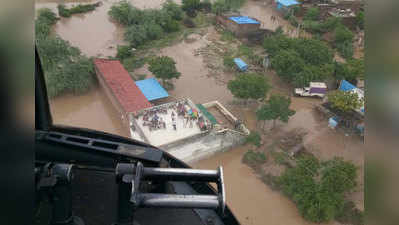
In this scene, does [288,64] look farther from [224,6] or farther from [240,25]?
[224,6]

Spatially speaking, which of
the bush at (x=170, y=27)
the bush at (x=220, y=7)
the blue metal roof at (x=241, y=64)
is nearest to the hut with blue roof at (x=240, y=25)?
the bush at (x=220, y=7)

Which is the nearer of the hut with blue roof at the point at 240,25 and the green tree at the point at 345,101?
the green tree at the point at 345,101

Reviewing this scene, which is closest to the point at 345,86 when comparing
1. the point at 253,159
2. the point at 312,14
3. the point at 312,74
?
the point at 312,74

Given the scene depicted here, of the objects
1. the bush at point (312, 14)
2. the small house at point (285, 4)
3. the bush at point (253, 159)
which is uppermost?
the small house at point (285, 4)

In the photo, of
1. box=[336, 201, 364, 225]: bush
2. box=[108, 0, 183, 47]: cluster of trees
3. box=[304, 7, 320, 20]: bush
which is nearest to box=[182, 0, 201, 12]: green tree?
box=[108, 0, 183, 47]: cluster of trees

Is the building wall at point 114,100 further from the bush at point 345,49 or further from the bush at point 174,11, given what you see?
the bush at point 345,49

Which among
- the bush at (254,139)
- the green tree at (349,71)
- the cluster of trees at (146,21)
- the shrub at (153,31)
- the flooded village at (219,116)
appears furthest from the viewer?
the shrub at (153,31)
